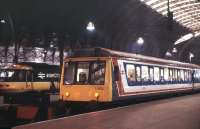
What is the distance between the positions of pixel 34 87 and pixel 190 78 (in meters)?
12.9

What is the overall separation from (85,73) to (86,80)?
373 millimetres

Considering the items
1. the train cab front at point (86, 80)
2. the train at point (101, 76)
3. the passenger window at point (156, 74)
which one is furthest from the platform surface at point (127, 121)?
the passenger window at point (156, 74)

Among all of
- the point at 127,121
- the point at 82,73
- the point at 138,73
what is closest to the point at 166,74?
the point at 138,73

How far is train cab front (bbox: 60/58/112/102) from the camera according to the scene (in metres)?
20.6

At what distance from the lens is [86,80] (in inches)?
830

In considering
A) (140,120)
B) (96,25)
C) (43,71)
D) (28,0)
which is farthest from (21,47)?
(140,120)

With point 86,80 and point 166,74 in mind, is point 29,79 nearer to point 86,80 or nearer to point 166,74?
point 166,74

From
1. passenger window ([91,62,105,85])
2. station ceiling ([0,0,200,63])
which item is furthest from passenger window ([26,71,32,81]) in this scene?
station ceiling ([0,0,200,63])

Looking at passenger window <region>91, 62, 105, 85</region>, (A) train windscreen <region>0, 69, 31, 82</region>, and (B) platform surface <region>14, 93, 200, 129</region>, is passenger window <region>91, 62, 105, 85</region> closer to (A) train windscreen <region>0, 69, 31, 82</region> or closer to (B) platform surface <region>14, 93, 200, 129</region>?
(B) platform surface <region>14, 93, 200, 129</region>

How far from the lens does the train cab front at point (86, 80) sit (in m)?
20.6

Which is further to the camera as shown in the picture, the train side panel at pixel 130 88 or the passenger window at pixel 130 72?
the passenger window at pixel 130 72

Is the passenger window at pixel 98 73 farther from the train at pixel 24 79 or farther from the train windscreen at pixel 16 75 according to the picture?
the train windscreen at pixel 16 75

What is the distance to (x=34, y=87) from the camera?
102ft

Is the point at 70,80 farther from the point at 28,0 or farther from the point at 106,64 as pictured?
the point at 28,0
